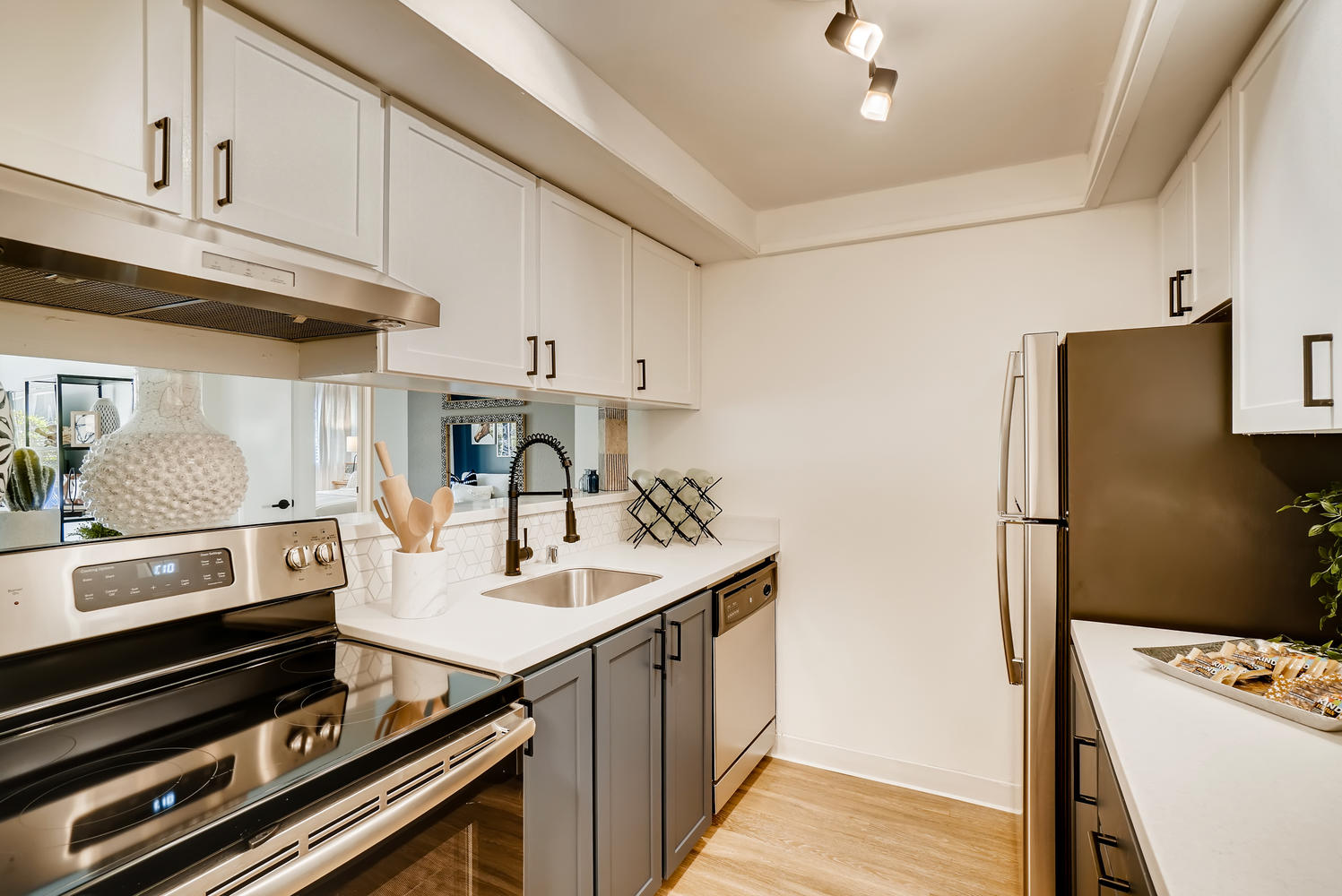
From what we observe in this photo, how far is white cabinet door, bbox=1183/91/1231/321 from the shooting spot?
5.04 ft

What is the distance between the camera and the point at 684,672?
2.00 metres

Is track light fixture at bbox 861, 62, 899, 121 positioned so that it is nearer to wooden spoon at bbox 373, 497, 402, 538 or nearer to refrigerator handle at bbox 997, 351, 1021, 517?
refrigerator handle at bbox 997, 351, 1021, 517

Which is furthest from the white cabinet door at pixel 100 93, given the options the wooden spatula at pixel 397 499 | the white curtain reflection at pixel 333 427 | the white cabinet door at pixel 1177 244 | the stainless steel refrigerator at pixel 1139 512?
the white cabinet door at pixel 1177 244

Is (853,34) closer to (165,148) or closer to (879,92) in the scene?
(879,92)

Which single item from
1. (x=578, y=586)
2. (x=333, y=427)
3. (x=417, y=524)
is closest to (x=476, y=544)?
(x=578, y=586)

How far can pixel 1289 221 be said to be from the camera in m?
1.19

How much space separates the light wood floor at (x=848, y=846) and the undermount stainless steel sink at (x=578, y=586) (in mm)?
909

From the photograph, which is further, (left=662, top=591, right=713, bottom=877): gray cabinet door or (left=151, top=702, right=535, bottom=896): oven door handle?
(left=662, top=591, right=713, bottom=877): gray cabinet door

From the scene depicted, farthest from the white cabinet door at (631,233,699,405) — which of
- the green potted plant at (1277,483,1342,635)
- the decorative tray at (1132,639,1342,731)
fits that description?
the green potted plant at (1277,483,1342,635)

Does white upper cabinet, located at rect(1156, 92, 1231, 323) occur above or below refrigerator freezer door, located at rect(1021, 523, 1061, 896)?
above

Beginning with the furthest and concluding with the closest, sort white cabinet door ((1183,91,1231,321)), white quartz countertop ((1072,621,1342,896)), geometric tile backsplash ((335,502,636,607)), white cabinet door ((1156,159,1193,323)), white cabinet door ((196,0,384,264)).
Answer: white cabinet door ((1156,159,1193,323)) < geometric tile backsplash ((335,502,636,607)) < white cabinet door ((1183,91,1231,321)) < white cabinet door ((196,0,384,264)) < white quartz countertop ((1072,621,1342,896))

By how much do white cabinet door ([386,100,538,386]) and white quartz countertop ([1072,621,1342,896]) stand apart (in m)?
1.58

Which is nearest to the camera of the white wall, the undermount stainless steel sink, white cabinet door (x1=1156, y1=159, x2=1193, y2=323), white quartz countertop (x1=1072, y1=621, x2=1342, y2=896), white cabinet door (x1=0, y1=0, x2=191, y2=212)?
white quartz countertop (x1=1072, y1=621, x2=1342, y2=896)

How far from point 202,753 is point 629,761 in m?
1.03
